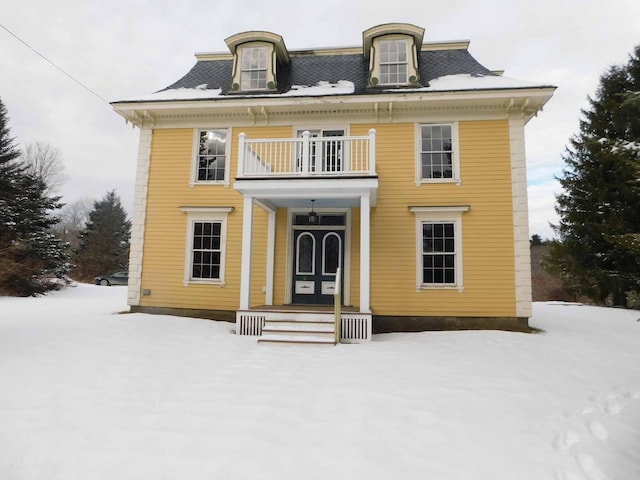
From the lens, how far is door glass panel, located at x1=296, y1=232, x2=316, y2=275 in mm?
9570

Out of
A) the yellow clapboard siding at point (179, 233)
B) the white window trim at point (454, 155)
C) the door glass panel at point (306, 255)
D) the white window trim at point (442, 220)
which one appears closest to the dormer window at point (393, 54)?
the white window trim at point (454, 155)

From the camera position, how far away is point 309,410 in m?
3.90

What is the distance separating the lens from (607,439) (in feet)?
11.3

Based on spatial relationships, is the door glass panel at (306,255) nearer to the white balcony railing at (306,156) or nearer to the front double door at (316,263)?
the front double door at (316,263)

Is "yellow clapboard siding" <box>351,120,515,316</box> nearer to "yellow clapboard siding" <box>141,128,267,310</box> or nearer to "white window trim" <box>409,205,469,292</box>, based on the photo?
"white window trim" <box>409,205,469,292</box>

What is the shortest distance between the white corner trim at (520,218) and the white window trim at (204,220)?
709 centimetres

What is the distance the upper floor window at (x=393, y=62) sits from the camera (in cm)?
998

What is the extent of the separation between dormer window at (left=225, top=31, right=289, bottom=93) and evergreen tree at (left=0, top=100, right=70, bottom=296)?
42.6ft

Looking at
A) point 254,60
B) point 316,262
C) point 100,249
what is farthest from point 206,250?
point 100,249

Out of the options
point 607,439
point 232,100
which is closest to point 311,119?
point 232,100

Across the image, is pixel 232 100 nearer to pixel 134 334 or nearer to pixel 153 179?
pixel 153 179

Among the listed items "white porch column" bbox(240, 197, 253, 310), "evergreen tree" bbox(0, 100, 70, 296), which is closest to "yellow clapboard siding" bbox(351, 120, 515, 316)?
"white porch column" bbox(240, 197, 253, 310)

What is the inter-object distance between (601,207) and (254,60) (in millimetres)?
13760

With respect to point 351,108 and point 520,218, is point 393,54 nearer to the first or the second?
point 351,108
